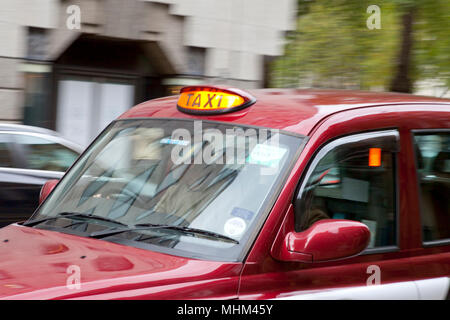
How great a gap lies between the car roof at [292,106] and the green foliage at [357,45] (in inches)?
187

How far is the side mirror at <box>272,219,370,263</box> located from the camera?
9.36 feet

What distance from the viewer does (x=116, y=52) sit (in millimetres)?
14398

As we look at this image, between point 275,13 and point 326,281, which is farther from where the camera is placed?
point 275,13

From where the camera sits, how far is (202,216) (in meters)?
3.09

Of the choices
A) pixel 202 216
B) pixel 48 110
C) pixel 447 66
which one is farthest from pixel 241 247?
pixel 48 110

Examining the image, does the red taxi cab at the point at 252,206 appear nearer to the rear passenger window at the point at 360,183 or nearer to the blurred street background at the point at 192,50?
the rear passenger window at the point at 360,183

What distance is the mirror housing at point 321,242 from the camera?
285cm

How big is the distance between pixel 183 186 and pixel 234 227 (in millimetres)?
372
